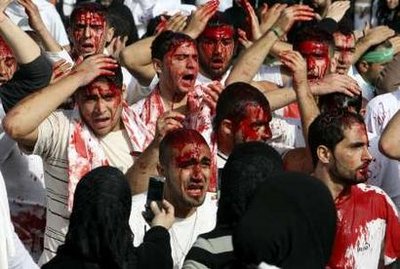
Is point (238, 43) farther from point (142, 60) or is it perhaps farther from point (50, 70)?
point (50, 70)

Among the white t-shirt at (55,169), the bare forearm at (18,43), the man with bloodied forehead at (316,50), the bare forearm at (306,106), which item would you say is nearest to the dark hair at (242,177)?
the white t-shirt at (55,169)

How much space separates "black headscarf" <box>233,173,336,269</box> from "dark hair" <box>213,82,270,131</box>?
2.74m

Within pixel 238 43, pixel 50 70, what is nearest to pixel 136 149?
pixel 50 70

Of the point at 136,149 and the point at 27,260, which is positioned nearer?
the point at 27,260

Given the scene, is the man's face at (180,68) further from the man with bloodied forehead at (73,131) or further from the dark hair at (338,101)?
the dark hair at (338,101)

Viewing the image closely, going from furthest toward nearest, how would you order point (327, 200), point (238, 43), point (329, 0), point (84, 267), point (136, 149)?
point (329, 0), point (238, 43), point (136, 149), point (84, 267), point (327, 200)

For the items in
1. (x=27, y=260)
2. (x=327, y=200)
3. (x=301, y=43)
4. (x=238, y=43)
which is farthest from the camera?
(x=238, y=43)

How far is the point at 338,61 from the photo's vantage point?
10359 millimetres

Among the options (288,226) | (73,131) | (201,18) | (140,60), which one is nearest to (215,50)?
(201,18)

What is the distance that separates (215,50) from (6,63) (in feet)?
4.45

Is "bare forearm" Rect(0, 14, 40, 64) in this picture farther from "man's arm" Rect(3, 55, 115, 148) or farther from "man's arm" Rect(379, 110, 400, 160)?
"man's arm" Rect(379, 110, 400, 160)

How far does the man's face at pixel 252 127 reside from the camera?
8.29 metres

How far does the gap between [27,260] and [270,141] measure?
2.62m

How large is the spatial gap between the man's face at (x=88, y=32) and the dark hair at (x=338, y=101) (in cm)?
158
